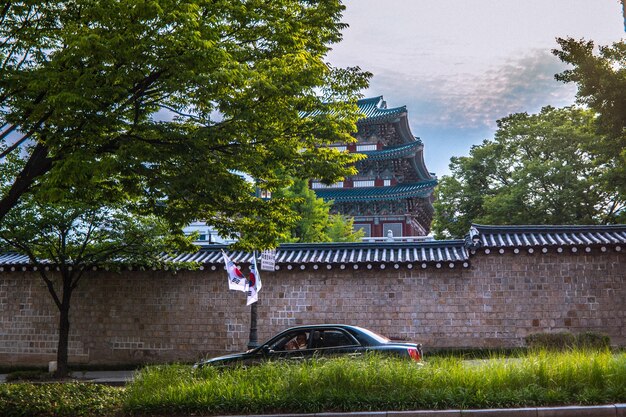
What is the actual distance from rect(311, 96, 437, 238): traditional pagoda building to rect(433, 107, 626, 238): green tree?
2.45 metres

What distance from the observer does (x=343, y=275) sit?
22.6 metres

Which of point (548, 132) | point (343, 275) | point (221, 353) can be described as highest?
point (548, 132)

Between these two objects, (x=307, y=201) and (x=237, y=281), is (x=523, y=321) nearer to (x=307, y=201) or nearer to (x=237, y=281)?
(x=237, y=281)

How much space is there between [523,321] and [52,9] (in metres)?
17.8

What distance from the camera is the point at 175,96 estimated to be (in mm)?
12211

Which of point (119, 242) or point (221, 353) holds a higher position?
point (119, 242)

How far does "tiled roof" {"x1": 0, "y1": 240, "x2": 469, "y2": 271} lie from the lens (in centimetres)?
2195

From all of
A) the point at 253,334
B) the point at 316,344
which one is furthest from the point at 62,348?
the point at 316,344

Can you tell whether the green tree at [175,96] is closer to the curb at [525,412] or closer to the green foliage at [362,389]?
the green foliage at [362,389]

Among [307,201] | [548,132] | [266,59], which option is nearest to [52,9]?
[266,59]

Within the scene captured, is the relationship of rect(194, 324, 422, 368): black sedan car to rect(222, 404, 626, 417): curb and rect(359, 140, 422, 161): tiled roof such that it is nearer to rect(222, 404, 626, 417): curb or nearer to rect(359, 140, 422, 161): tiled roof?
rect(222, 404, 626, 417): curb

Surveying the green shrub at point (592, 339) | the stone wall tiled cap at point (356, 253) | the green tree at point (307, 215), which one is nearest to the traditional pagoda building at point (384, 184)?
the green tree at point (307, 215)

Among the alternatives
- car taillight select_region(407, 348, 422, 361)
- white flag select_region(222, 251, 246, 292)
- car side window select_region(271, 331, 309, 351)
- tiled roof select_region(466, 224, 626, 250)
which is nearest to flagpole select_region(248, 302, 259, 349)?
white flag select_region(222, 251, 246, 292)

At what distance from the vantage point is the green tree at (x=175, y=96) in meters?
9.66
